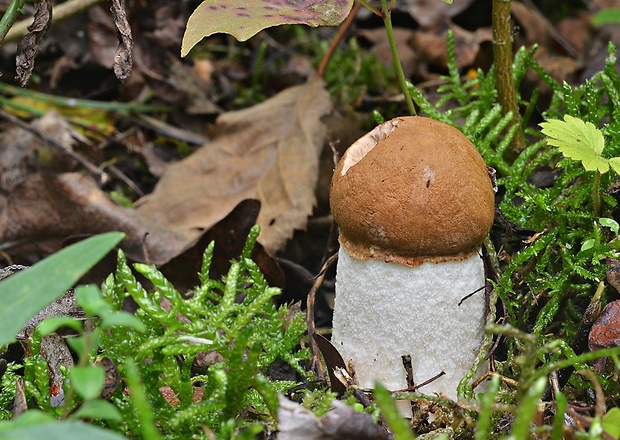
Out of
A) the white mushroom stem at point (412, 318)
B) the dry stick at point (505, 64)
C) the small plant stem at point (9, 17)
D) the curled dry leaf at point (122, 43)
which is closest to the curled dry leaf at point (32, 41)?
the small plant stem at point (9, 17)

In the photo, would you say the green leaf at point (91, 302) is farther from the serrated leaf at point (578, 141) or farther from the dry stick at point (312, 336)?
the serrated leaf at point (578, 141)

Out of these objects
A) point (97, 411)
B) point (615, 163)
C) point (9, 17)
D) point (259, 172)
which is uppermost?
point (9, 17)

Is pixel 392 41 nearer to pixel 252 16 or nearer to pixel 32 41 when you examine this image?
pixel 252 16

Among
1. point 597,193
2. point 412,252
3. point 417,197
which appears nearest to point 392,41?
point 417,197

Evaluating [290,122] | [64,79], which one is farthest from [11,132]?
[290,122]

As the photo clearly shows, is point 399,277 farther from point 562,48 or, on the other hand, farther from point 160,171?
point 562,48
